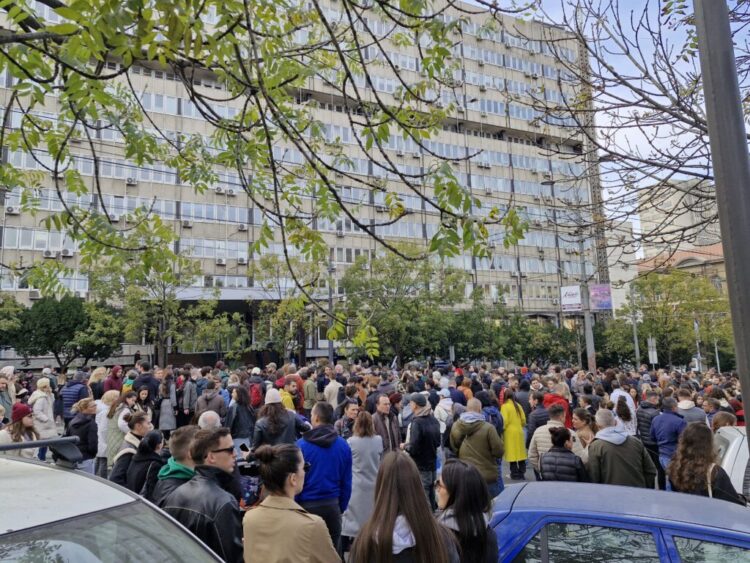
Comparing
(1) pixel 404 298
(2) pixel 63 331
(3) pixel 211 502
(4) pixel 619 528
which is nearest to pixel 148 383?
(3) pixel 211 502

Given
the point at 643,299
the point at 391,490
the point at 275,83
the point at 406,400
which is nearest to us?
the point at 391,490

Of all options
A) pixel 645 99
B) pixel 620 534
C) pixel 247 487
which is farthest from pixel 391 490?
pixel 645 99

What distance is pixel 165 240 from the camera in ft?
16.7

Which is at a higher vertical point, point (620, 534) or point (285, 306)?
point (285, 306)

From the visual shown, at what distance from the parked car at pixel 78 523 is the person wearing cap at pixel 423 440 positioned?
505 centimetres

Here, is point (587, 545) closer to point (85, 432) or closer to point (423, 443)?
point (423, 443)

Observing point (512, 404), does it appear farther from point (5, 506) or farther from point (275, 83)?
point (5, 506)

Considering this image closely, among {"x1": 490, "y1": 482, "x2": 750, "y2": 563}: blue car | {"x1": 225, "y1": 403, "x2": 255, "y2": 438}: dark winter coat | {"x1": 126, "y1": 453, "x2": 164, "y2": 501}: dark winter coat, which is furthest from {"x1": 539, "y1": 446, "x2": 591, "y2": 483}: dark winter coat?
{"x1": 225, "y1": 403, "x2": 255, "y2": 438}: dark winter coat

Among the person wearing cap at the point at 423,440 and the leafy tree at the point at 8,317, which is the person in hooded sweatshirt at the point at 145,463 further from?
the leafy tree at the point at 8,317

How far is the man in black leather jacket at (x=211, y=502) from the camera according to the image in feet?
11.3

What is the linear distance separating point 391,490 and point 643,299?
48248mm

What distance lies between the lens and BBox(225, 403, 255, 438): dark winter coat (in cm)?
944

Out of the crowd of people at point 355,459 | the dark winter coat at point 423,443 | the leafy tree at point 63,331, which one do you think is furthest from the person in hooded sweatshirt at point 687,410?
the leafy tree at point 63,331

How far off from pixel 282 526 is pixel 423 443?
4355mm
